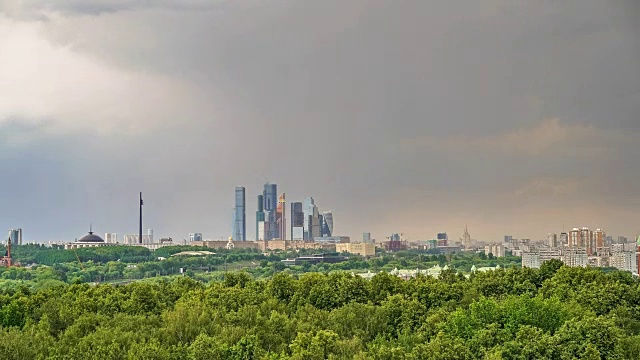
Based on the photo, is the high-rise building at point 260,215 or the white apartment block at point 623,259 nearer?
the white apartment block at point 623,259

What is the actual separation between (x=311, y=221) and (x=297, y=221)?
3451mm

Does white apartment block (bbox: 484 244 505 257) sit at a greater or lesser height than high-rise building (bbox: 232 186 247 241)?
lesser

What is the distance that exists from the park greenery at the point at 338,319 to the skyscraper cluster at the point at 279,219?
353 ft

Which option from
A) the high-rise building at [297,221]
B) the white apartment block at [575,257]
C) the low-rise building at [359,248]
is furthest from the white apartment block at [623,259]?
the high-rise building at [297,221]

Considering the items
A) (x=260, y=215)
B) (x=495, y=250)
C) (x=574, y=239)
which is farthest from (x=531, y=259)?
(x=260, y=215)

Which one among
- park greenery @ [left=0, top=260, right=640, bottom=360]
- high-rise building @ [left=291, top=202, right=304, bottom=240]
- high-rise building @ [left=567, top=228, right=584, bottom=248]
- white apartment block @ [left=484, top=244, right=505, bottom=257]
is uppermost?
high-rise building @ [left=291, top=202, right=304, bottom=240]

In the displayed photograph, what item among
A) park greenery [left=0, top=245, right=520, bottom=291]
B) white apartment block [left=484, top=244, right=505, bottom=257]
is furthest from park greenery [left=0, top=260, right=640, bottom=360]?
white apartment block [left=484, top=244, right=505, bottom=257]

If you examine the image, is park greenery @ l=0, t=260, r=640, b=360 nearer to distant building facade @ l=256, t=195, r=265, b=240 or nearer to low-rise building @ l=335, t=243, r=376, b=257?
low-rise building @ l=335, t=243, r=376, b=257

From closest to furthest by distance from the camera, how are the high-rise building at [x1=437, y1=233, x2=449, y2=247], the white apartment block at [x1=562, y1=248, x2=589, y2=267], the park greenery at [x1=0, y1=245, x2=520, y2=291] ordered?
the park greenery at [x1=0, y1=245, x2=520, y2=291]
the white apartment block at [x1=562, y1=248, x2=589, y2=267]
the high-rise building at [x1=437, y1=233, x2=449, y2=247]

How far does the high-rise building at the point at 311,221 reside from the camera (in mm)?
145075

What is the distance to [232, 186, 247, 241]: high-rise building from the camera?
15600cm

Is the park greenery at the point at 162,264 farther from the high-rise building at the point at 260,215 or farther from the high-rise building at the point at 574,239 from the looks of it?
the high-rise building at the point at 260,215

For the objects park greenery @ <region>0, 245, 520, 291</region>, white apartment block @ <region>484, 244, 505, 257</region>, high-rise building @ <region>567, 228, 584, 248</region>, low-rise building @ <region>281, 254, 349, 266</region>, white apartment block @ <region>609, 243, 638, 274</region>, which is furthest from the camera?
white apartment block @ <region>484, 244, 505, 257</region>

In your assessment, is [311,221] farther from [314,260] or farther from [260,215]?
[314,260]
